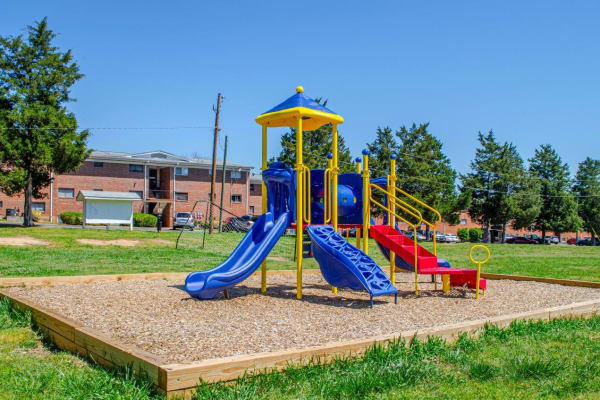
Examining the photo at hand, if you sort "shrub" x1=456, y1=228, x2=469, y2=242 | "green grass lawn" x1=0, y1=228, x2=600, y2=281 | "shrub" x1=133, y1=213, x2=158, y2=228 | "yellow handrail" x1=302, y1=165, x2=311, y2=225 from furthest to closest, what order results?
"shrub" x1=456, y1=228, x2=469, y2=242
"shrub" x1=133, y1=213, x2=158, y2=228
"green grass lawn" x1=0, y1=228, x2=600, y2=281
"yellow handrail" x1=302, y1=165, x2=311, y2=225

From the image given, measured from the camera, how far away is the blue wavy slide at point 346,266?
8.28 metres

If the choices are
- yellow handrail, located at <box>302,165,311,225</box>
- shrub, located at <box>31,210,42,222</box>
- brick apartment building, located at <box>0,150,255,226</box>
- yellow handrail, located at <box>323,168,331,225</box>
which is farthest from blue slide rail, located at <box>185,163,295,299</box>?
brick apartment building, located at <box>0,150,255,226</box>

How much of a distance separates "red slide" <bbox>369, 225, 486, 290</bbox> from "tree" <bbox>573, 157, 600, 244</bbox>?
2163 inches

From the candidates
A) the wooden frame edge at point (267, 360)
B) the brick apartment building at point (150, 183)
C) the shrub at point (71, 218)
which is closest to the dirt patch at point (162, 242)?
the wooden frame edge at point (267, 360)

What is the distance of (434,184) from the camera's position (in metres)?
45.1

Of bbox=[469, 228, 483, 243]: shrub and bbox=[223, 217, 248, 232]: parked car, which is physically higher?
bbox=[223, 217, 248, 232]: parked car

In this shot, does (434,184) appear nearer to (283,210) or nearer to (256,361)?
(283,210)

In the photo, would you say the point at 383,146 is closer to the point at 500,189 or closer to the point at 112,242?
the point at 500,189

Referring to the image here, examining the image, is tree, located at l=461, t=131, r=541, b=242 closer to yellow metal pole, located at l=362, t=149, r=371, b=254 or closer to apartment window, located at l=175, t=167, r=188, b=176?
apartment window, located at l=175, t=167, r=188, b=176

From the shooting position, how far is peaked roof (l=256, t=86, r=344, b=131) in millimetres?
9316

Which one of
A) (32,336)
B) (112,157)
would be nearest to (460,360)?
(32,336)

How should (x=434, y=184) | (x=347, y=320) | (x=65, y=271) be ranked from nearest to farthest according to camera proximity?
(x=347, y=320), (x=65, y=271), (x=434, y=184)

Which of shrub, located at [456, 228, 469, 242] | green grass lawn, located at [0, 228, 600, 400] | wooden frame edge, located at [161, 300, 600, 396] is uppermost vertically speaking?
wooden frame edge, located at [161, 300, 600, 396]

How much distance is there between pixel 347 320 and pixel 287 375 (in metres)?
2.64
